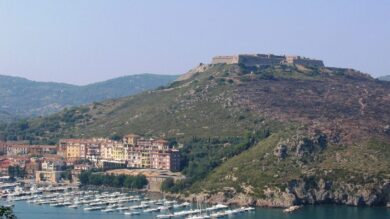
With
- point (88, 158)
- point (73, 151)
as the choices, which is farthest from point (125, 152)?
point (73, 151)

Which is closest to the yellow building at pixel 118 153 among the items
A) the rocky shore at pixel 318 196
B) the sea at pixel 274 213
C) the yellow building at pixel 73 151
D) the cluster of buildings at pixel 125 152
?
the cluster of buildings at pixel 125 152

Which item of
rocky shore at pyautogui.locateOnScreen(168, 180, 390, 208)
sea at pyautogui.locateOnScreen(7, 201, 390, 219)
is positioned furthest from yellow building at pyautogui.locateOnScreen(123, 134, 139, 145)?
rocky shore at pyautogui.locateOnScreen(168, 180, 390, 208)

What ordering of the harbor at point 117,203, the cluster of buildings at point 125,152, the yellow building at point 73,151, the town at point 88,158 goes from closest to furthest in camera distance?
1. the harbor at point 117,203
2. the cluster of buildings at point 125,152
3. the town at point 88,158
4. the yellow building at point 73,151

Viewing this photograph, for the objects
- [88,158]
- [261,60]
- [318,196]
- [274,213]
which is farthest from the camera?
[261,60]

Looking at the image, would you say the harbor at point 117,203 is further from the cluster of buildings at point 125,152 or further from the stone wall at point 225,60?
the stone wall at point 225,60

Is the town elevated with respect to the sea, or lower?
elevated

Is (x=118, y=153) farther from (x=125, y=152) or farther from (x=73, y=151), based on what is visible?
(x=73, y=151)

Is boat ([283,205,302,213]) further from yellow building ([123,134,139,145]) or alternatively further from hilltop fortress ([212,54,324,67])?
hilltop fortress ([212,54,324,67])
